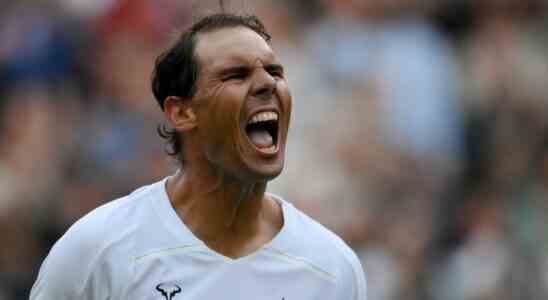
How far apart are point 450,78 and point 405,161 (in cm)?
88

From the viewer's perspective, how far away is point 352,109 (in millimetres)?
9289

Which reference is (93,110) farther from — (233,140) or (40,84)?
(233,140)

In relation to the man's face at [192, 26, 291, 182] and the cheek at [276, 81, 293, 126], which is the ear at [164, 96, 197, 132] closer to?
the man's face at [192, 26, 291, 182]

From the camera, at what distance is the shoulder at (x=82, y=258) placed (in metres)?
4.93

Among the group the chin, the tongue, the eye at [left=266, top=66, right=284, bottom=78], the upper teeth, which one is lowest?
the chin

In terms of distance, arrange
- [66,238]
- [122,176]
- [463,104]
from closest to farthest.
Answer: [66,238]
[122,176]
[463,104]

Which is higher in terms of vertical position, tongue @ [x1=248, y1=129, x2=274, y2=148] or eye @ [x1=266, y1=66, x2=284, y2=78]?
eye @ [x1=266, y1=66, x2=284, y2=78]

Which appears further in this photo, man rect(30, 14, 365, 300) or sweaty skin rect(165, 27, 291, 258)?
sweaty skin rect(165, 27, 291, 258)

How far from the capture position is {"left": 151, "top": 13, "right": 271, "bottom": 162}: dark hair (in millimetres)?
5250

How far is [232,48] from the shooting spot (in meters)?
5.14

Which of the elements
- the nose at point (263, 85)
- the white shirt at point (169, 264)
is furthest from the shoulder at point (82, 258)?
A: the nose at point (263, 85)

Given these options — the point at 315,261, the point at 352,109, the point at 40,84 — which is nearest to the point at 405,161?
the point at 352,109

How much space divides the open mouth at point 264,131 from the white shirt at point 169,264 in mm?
348

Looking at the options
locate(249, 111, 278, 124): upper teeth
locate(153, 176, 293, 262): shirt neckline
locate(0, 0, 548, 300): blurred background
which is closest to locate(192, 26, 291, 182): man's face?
locate(249, 111, 278, 124): upper teeth
